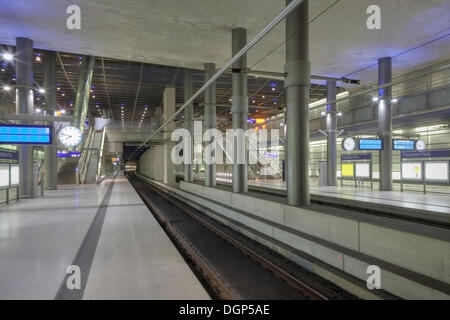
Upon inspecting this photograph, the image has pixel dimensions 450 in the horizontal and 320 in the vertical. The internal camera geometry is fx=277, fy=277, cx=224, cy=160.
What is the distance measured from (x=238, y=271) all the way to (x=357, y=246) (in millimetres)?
2043


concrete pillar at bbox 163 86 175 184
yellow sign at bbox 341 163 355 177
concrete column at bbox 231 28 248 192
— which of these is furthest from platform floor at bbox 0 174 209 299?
concrete pillar at bbox 163 86 175 184

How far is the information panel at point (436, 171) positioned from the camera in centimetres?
1144

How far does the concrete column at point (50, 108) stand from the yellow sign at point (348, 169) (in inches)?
727

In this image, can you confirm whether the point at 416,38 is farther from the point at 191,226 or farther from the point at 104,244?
the point at 104,244

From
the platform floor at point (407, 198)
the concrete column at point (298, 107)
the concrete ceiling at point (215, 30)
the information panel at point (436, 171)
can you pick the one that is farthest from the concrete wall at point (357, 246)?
the information panel at point (436, 171)

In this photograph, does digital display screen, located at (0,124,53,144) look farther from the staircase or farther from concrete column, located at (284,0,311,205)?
the staircase

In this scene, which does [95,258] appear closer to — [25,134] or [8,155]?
[25,134]

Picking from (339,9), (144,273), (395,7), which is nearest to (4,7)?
(144,273)

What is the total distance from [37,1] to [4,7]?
1458 millimetres

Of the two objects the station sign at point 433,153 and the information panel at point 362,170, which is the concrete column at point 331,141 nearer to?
the information panel at point 362,170

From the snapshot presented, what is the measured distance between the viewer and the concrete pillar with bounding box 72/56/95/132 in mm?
19328
